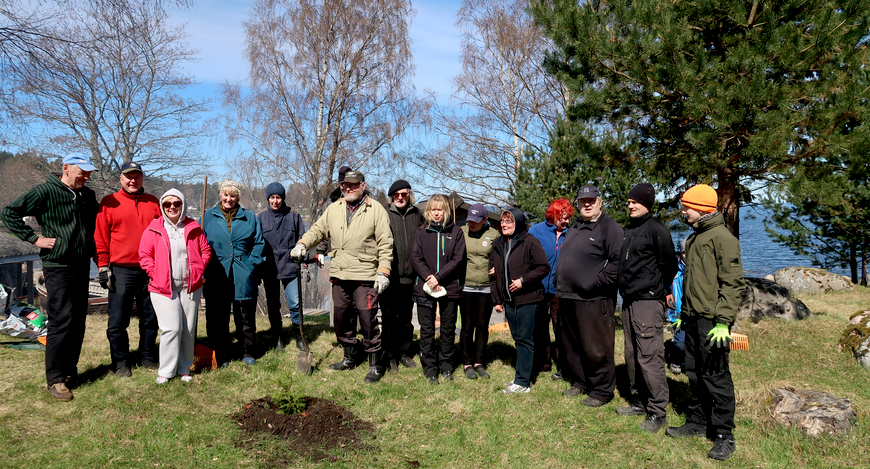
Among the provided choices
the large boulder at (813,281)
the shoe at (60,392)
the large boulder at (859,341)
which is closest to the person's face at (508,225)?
the shoe at (60,392)

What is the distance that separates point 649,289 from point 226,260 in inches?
165

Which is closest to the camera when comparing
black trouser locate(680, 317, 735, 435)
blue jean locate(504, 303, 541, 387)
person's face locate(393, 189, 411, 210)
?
black trouser locate(680, 317, 735, 435)

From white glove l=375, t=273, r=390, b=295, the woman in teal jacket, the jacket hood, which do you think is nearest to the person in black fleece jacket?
white glove l=375, t=273, r=390, b=295

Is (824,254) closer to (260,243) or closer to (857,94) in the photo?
(857,94)

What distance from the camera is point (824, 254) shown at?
16.6m

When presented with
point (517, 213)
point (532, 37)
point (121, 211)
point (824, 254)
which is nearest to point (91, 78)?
point (532, 37)

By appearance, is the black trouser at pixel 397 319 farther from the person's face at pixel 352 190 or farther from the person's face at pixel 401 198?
the person's face at pixel 352 190

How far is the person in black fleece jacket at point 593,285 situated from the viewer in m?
4.40

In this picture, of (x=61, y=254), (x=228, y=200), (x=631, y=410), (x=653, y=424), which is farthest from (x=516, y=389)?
(x=61, y=254)

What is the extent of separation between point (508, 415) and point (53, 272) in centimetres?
411

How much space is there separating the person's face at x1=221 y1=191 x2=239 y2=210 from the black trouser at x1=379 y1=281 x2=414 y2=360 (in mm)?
1896

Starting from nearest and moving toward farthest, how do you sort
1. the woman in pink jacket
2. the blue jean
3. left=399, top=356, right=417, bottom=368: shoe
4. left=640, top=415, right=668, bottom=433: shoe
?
left=640, top=415, right=668, bottom=433: shoe → the woman in pink jacket → the blue jean → left=399, top=356, right=417, bottom=368: shoe

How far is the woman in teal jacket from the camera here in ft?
17.3

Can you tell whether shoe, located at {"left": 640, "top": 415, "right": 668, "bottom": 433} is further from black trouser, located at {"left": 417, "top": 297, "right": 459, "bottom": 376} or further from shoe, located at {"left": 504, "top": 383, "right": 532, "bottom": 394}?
black trouser, located at {"left": 417, "top": 297, "right": 459, "bottom": 376}
